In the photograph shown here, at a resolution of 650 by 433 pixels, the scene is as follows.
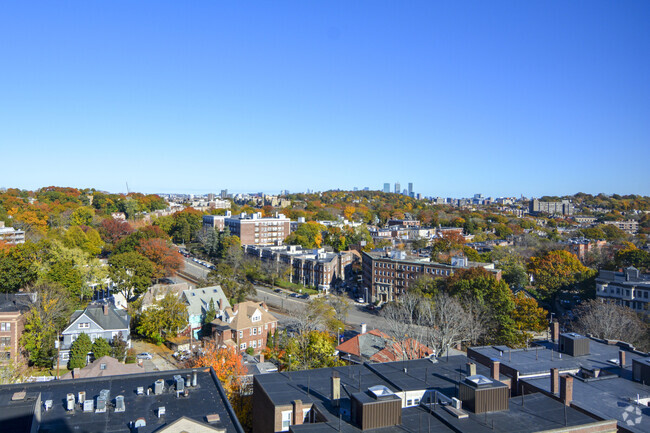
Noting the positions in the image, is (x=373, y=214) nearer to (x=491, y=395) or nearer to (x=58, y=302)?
(x=58, y=302)

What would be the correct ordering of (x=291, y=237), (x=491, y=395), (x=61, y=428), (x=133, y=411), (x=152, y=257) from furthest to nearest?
(x=291, y=237) → (x=152, y=257) → (x=491, y=395) → (x=133, y=411) → (x=61, y=428)

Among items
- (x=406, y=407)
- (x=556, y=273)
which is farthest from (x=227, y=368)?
(x=556, y=273)

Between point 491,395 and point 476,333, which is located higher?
point 491,395

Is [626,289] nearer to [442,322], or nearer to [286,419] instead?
[442,322]

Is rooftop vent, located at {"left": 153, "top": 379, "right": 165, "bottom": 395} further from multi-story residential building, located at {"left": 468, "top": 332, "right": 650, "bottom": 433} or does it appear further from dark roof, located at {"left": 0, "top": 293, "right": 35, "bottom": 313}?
dark roof, located at {"left": 0, "top": 293, "right": 35, "bottom": 313}

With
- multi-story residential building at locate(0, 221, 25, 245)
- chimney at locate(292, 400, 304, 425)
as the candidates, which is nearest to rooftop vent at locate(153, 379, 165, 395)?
chimney at locate(292, 400, 304, 425)

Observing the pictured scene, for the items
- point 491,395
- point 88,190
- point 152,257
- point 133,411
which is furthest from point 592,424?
point 88,190

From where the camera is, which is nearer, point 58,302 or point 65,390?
point 65,390
